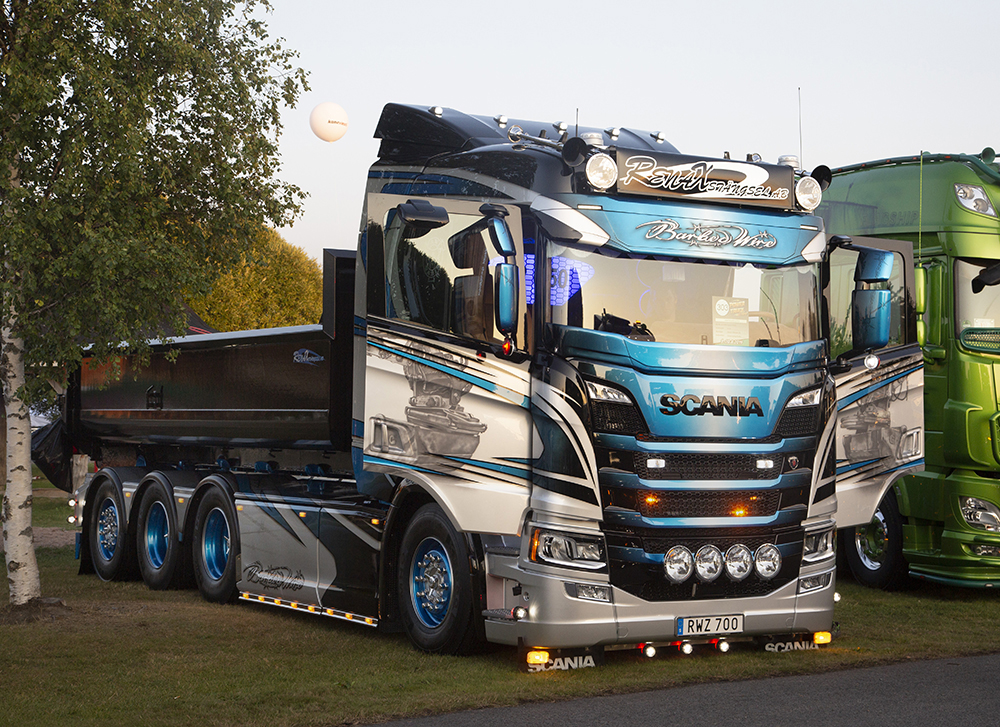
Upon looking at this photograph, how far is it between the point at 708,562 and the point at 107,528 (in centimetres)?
945

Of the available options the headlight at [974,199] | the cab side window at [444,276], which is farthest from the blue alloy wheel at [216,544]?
the headlight at [974,199]

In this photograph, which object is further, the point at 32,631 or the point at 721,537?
the point at 32,631

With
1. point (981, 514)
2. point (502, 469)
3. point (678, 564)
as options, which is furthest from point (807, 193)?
point (981, 514)

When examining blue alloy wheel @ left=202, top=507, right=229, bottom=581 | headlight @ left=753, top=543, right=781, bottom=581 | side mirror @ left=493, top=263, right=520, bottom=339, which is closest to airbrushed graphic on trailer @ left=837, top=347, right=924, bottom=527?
headlight @ left=753, top=543, right=781, bottom=581

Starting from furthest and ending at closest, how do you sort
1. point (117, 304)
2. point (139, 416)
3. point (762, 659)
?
point (139, 416) < point (117, 304) < point (762, 659)

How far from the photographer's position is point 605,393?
8.76 m

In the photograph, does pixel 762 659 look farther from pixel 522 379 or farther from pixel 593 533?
pixel 522 379

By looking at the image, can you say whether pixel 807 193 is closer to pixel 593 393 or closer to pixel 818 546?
pixel 593 393

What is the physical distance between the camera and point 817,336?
375 inches

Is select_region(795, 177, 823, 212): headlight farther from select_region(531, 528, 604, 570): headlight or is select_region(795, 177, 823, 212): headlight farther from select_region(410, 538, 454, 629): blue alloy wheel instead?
select_region(410, 538, 454, 629): blue alloy wheel

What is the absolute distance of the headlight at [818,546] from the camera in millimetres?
9484

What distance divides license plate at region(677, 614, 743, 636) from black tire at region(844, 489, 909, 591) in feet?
15.0

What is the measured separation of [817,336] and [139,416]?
8.96m

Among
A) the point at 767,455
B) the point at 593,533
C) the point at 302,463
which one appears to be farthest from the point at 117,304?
the point at 767,455
